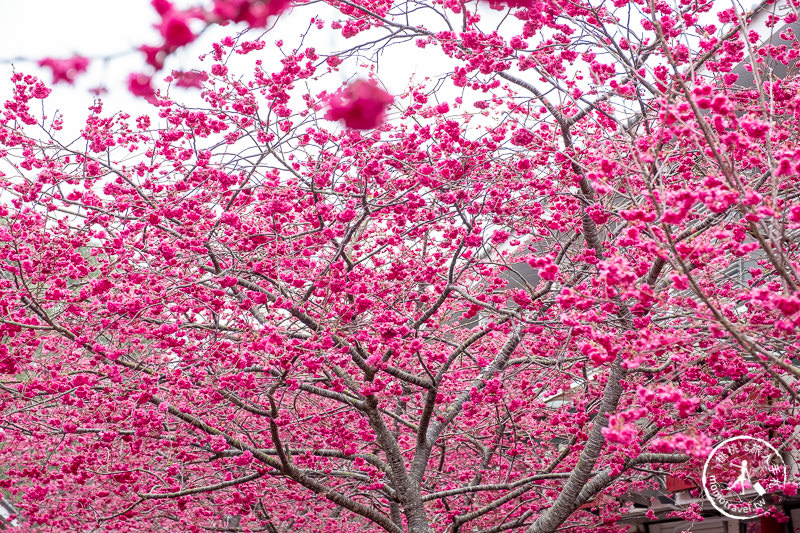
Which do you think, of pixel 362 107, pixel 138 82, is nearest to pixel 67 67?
pixel 138 82

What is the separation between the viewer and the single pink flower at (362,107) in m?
1.87

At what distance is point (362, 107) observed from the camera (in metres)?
1.90

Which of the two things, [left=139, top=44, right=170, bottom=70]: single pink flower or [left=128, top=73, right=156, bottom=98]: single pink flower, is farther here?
[left=128, top=73, right=156, bottom=98]: single pink flower

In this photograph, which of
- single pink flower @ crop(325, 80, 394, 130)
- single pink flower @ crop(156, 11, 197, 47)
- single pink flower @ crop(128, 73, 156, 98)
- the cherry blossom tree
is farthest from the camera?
the cherry blossom tree

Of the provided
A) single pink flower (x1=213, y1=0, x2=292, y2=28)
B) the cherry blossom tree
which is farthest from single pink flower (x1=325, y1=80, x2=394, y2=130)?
the cherry blossom tree

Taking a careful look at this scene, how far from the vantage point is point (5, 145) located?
656 cm

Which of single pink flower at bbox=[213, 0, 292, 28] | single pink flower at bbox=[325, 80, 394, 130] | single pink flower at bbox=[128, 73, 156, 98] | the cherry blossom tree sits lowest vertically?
single pink flower at bbox=[325, 80, 394, 130]

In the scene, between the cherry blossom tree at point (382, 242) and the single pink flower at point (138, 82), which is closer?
the single pink flower at point (138, 82)

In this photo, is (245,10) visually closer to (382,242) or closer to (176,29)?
(176,29)

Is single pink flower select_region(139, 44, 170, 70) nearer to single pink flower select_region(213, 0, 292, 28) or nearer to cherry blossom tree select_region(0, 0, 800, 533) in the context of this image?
single pink flower select_region(213, 0, 292, 28)

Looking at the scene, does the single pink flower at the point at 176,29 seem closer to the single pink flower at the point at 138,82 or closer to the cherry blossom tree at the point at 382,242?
the single pink flower at the point at 138,82

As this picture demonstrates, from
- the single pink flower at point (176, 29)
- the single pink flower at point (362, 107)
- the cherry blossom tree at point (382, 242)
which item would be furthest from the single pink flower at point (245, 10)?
the cherry blossom tree at point (382, 242)

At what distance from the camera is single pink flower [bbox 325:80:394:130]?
1.87 meters

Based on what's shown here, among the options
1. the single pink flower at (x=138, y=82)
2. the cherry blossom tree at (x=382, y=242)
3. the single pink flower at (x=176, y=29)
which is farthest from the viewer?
the cherry blossom tree at (x=382, y=242)
